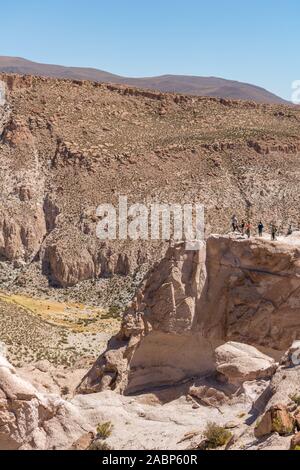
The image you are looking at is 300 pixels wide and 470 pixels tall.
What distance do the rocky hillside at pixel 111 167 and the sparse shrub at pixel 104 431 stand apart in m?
46.0

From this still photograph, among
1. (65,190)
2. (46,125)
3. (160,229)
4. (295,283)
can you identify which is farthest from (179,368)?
(46,125)

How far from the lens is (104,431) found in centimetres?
2022

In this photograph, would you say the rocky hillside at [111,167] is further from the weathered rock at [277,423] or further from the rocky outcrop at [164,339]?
the weathered rock at [277,423]

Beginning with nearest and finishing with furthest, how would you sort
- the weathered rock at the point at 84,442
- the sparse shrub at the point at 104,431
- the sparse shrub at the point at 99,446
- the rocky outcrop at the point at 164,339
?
1. the sparse shrub at the point at 99,446
2. the weathered rock at the point at 84,442
3. the sparse shrub at the point at 104,431
4. the rocky outcrop at the point at 164,339

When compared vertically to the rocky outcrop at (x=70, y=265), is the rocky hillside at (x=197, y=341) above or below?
above

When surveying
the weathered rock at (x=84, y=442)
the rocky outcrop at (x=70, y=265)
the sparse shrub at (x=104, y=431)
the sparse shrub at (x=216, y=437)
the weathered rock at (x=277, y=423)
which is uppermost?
the weathered rock at (x=277, y=423)

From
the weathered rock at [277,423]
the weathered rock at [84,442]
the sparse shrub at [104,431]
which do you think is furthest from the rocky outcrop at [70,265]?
the weathered rock at [277,423]

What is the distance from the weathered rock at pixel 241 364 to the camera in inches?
918

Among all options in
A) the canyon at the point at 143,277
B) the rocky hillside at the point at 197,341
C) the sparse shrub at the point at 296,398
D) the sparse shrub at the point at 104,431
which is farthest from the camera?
the rocky hillside at the point at 197,341

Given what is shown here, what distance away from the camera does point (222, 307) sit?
27250 mm

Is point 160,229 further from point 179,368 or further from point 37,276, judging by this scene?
point 179,368

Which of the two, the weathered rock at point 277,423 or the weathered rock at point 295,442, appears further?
the weathered rock at point 277,423

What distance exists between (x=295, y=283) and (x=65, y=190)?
169 ft

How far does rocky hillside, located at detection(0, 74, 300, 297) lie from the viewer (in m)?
69.7
